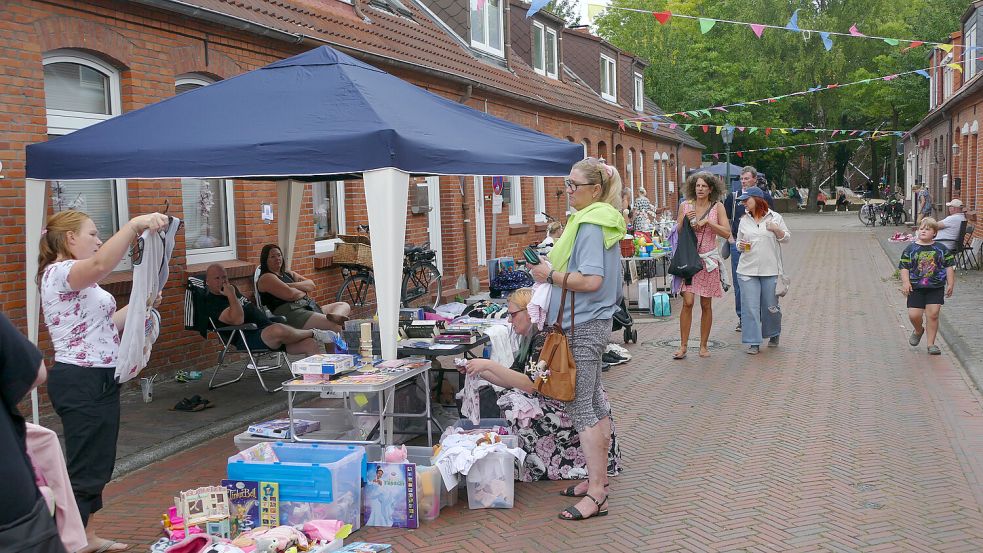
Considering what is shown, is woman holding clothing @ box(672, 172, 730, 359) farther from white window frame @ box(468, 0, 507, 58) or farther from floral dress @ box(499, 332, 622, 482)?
white window frame @ box(468, 0, 507, 58)

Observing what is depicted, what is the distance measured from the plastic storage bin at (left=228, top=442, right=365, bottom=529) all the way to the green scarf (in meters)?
1.53

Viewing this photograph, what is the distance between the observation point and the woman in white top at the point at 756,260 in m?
9.85

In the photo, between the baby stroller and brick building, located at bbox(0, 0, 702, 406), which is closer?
brick building, located at bbox(0, 0, 702, 406)

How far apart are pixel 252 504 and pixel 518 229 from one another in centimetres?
1460

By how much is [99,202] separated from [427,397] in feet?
14.9

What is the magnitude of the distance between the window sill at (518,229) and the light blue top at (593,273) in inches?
542

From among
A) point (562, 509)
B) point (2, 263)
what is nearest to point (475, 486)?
point (562, 509)

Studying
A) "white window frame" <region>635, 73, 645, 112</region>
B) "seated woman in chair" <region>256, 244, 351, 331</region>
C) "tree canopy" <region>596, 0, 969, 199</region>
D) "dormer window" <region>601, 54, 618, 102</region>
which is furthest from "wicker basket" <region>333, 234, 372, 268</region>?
"tree canopy" <region>596, 0, 969, 199</region>

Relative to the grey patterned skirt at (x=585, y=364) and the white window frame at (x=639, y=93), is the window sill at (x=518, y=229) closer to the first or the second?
the grey patterned skirt at (x=585, y=364)

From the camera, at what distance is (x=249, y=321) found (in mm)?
8234

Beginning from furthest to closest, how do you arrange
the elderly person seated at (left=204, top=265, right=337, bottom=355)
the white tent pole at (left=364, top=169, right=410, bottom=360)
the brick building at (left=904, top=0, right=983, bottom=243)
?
Answer: the brick building at (left=904, top=0, right=983, bottom=243), the elderly person seated at (left=204, top=265, right=337, bottom=355), the white tent pole at (left=364, top=169, right=410, bottom=360)

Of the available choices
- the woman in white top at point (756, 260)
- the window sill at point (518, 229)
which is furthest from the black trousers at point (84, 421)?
the window sill at point (518, 229)

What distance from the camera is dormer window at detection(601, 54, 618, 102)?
2962 centimetres

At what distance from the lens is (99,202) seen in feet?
27.9
